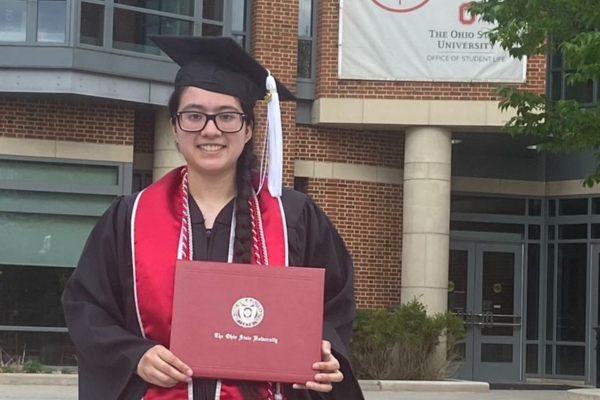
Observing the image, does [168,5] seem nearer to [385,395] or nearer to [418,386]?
[418,386]

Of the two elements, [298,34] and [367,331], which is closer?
[367,331]

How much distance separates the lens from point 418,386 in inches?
758

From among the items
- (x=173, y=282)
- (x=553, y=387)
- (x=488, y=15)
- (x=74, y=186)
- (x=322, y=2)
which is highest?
(x=322, y=2)

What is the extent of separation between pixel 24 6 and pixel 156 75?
232 cm

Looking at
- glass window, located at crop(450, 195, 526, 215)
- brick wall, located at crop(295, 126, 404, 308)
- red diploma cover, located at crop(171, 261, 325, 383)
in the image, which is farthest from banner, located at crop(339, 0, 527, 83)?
red diploma cover, located at crop(171, 261, 325, 383)

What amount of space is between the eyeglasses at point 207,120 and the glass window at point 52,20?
16.7 metres

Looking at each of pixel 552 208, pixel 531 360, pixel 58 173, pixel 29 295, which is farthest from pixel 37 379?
pixel 552 208

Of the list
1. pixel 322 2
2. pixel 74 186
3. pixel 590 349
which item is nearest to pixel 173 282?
pixel 74 186

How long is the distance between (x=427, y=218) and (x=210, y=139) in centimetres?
1890

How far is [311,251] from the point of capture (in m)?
4.18

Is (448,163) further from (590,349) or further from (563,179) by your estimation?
(590,349)

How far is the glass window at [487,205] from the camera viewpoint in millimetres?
25609

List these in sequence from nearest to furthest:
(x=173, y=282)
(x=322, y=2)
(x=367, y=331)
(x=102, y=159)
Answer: (x=173, y=282) → (x=367, y=331) → (x=102, y=159) → (x=322, y=2)

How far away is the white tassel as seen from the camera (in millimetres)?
4195
